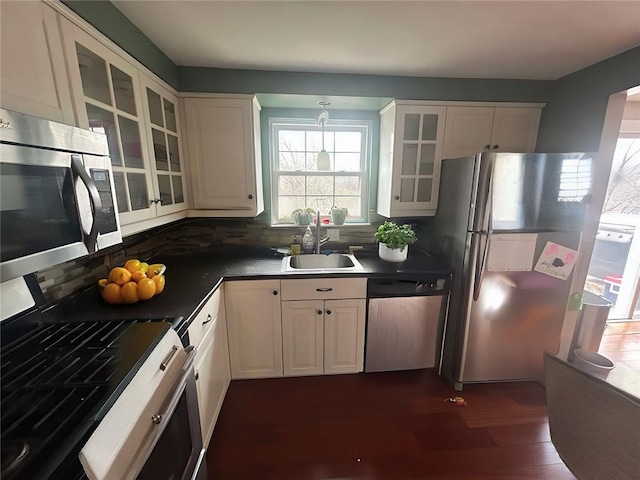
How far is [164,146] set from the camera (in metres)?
1.70

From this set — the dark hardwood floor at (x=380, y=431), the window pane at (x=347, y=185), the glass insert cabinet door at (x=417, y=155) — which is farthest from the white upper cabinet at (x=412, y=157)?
the dark hardwood floor at (x=380, y=431)

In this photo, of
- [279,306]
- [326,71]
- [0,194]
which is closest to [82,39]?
[0,194]

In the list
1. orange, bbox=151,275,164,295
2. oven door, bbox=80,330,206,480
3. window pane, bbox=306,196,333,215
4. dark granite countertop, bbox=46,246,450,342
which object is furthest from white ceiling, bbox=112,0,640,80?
oven door, bbox=80,330,206,480

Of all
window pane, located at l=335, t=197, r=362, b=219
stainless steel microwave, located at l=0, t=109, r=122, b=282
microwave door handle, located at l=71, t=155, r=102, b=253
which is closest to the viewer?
stainless steel microwave, located at l=0, t=109, r=122, b=282

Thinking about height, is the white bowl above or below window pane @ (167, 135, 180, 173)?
below

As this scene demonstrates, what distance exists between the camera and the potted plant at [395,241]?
6.77 feet

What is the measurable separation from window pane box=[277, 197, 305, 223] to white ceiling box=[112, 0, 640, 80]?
108cm

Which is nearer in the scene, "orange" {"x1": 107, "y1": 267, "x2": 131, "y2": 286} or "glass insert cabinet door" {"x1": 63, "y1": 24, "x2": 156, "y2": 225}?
"glass insert cabinet door" {"x1": 63, "y1": 24, "x2": 156, "y2": 225}

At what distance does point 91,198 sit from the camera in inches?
35.3

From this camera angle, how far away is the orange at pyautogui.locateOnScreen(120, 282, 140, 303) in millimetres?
1277

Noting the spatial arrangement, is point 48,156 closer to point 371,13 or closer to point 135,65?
point 135,65

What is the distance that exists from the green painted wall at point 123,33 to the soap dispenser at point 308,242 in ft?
4.87

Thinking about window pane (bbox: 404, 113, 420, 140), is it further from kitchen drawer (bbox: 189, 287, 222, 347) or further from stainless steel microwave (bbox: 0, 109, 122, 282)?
stainless steel microwave (bbox: 0, 109, 122, 282)

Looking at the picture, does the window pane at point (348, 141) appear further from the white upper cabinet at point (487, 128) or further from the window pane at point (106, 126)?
the window pane at point (106, 126)
